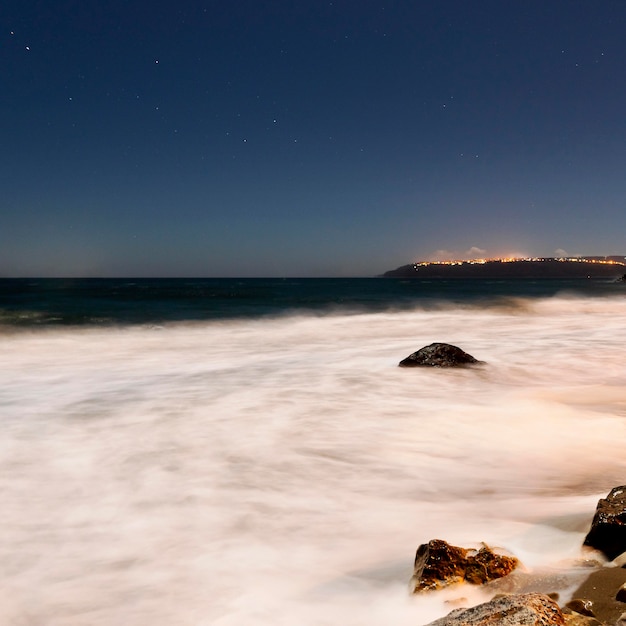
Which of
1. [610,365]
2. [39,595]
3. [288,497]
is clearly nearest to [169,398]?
[288,497]

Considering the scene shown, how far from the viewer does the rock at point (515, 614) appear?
160cm

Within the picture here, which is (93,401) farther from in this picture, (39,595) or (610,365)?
(610,365)

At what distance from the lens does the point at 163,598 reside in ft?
→ 8.87

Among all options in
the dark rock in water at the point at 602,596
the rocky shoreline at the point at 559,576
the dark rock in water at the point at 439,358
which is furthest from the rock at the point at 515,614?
the dark rock in water at the point at 439,358

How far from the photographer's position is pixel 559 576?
2.35m

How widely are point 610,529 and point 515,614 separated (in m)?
1.24

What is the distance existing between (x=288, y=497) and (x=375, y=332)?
1628 cm

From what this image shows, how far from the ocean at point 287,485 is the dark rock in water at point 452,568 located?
0.07 metres

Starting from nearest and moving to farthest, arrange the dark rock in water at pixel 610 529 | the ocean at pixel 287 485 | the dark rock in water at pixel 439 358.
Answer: the dark rock in water at pixel 610 529, the ocean at pixel 287 485, the dark rock in water at pixel 439 358

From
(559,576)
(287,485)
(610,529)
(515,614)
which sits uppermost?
(515,614)

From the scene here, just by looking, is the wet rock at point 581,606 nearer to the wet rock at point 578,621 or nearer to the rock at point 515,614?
the wet rock at point 578,621

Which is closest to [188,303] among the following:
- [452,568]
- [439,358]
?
[439,358]

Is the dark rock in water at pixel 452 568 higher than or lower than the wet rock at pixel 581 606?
lower

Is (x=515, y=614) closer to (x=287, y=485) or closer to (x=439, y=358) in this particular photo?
(x=287, y=485)
